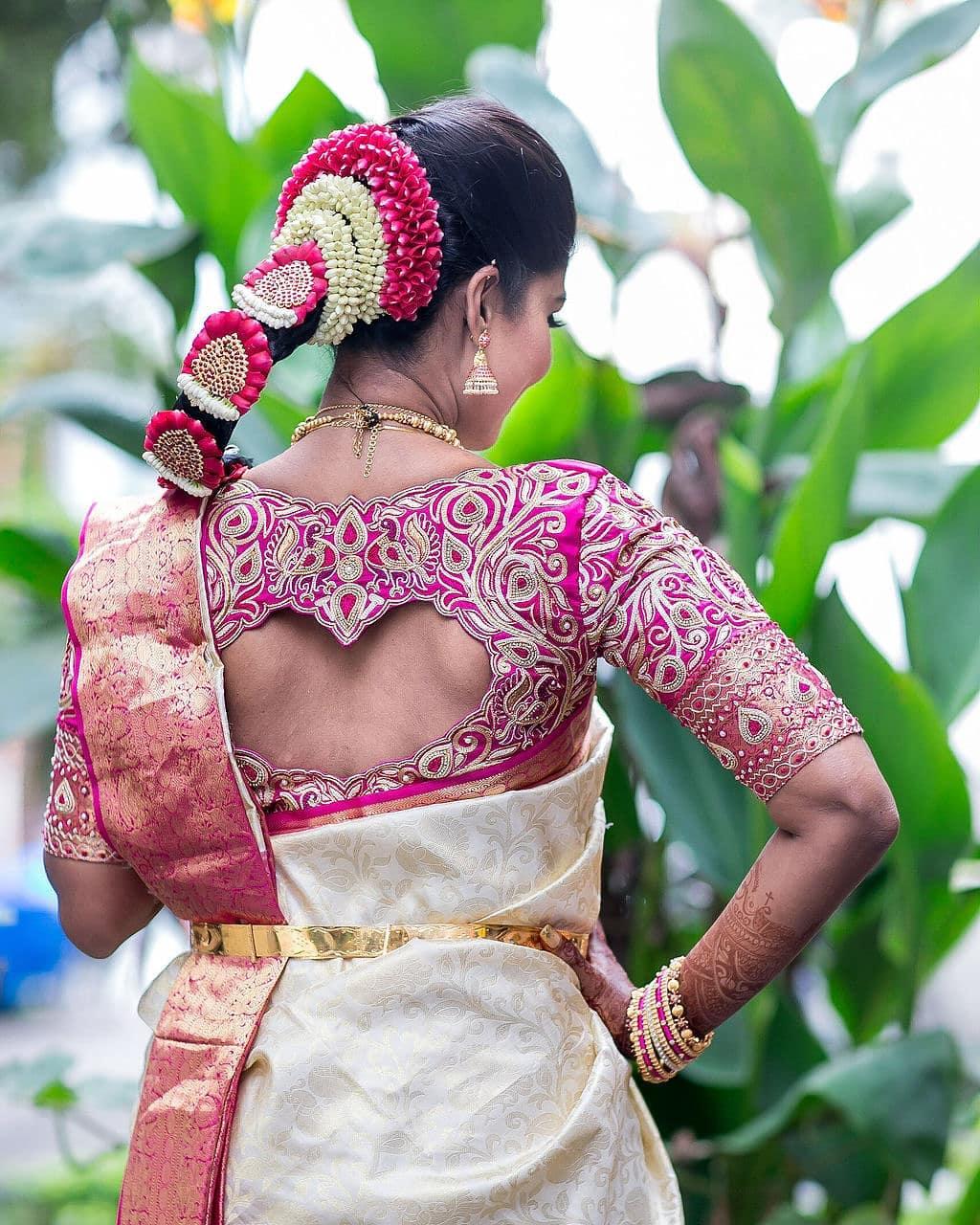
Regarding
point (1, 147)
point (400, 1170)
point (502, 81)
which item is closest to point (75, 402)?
point (502, 81)

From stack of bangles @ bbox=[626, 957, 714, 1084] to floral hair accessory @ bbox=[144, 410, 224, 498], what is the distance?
1.45 ft

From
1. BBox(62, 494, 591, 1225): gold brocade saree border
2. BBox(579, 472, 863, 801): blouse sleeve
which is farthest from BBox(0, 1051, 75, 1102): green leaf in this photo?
BBox(579, 472, 863, 801): blouse sleeve

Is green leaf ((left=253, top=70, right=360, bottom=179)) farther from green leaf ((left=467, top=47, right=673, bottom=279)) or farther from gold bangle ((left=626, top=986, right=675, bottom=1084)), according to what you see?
gold bangle ((left=626, top=986, right=675, bottom=1084))

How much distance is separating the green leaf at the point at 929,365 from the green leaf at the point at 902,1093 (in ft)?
2.73

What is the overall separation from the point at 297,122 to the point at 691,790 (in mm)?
1182

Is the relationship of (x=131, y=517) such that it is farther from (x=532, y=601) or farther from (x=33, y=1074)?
(x=33, y=1074)

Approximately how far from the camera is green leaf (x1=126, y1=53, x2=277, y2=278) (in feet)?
6.87

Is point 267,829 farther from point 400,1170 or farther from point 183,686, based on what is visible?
point 400,1170

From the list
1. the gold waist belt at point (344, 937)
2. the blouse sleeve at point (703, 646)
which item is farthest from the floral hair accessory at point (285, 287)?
the gold waist belt at point (344, 937)

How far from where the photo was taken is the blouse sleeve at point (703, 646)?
31.3 inches

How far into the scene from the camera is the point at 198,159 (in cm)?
213

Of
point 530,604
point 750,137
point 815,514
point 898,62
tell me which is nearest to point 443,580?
point 530,604

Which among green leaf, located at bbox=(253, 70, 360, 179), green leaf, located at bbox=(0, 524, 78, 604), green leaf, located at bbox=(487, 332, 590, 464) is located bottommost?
green leaf, located at bbox=(0, 524, 78, 604)

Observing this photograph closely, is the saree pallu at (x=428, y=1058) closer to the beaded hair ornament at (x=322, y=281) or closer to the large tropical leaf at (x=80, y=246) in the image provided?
the beaded hair ornament at (x=322, y=281)
